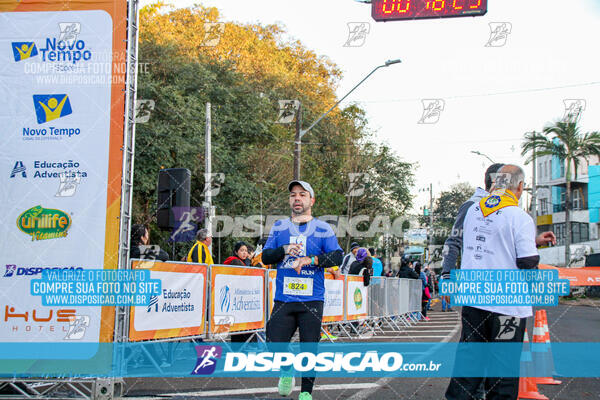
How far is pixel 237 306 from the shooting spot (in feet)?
29.2

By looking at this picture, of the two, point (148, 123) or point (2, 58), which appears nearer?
point (2, 58)

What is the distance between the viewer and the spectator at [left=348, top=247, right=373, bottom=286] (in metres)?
14.2

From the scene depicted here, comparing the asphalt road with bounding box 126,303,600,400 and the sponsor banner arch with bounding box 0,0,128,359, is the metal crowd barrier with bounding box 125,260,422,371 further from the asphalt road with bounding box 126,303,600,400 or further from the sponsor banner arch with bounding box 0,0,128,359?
the sponsor banner arch with bounding box 0,0,128,359

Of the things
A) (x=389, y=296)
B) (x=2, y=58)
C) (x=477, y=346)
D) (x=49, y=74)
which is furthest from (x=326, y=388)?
(x=389, y=296)

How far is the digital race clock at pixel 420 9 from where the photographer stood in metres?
12.4

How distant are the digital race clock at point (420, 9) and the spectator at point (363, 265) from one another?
5.03 metres

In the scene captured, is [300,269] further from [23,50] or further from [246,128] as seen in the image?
[246,128]

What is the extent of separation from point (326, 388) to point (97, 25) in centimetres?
410

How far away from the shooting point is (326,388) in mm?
6566

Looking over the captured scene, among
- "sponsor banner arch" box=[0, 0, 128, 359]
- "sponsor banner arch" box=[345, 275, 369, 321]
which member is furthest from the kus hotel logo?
"sponsor banner arch" box=[345, 275, 369, 321]

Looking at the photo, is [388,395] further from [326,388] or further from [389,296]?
[389,296]

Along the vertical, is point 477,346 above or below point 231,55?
below

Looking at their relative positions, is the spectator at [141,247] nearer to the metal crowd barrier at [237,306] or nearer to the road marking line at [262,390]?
the metal crowd barrier at [237,306]

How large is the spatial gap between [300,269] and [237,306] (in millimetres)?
3636
